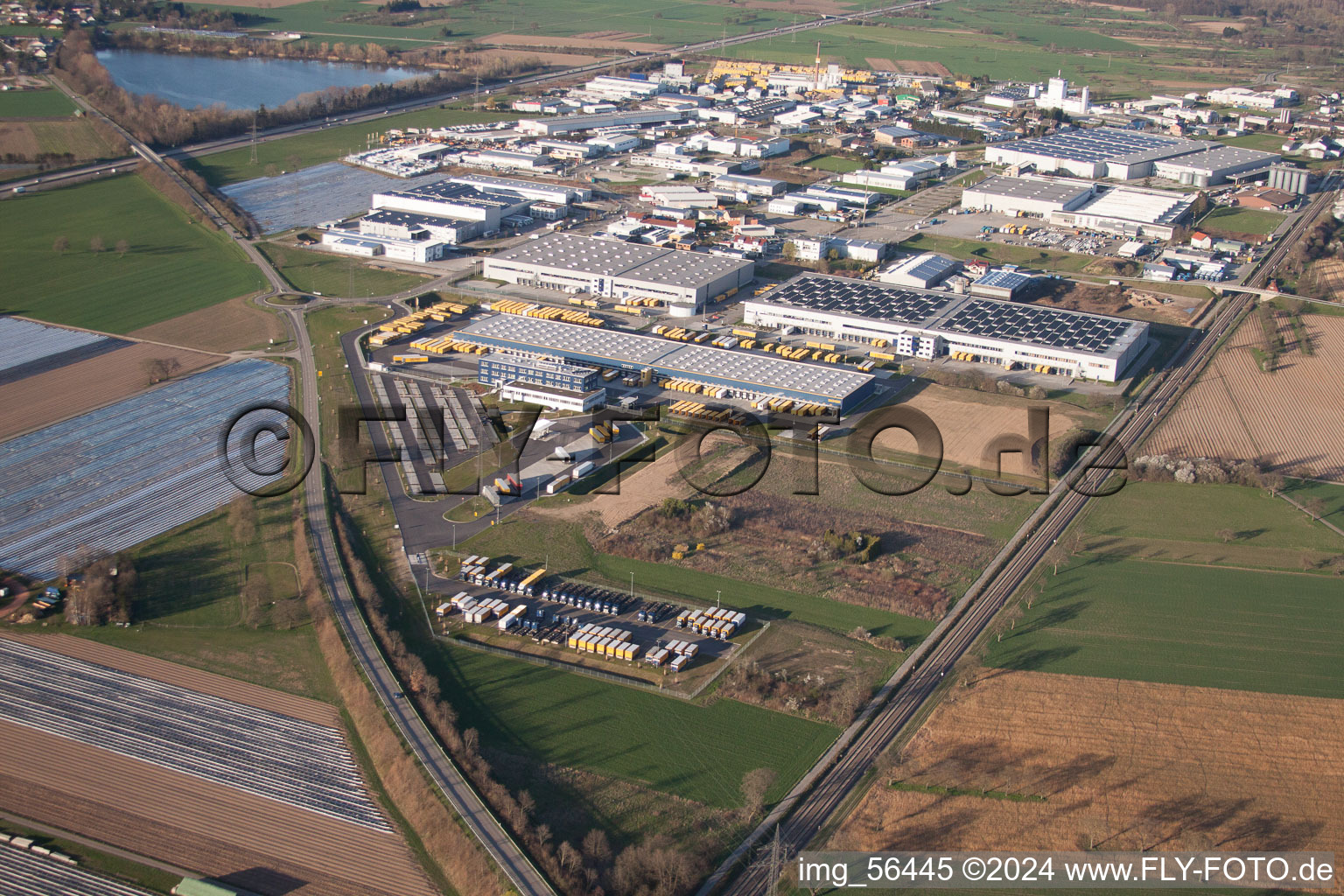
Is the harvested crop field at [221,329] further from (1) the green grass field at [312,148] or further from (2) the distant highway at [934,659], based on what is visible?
(2) the distant highway at [934,659]

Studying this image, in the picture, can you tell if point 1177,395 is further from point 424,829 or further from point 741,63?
point 741,63

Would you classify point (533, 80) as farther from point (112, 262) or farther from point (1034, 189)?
point (112, 262)

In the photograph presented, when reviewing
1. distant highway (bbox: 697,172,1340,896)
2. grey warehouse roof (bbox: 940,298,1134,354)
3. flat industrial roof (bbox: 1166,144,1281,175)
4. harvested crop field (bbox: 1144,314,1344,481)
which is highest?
flat industrial roof (bbox: 1166,144,1281,175)

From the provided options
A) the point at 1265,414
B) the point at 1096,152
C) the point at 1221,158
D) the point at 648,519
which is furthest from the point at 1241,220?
the point at 648,519

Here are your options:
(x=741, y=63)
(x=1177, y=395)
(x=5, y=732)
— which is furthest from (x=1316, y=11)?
→ (x=5, y=732)

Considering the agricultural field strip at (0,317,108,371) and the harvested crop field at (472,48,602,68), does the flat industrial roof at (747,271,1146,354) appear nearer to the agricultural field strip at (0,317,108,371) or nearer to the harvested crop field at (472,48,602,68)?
the agricultural field strip at (0,317,108,371)

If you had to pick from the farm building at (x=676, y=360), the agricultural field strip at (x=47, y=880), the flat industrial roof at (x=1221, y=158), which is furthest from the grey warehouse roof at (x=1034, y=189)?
the agricultural field strip at (x=47, y=880)

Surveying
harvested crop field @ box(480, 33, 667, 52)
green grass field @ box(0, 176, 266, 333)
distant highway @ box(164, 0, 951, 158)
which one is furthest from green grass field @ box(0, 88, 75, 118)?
harvested crop field @ box(480, 33, 667, 52)
